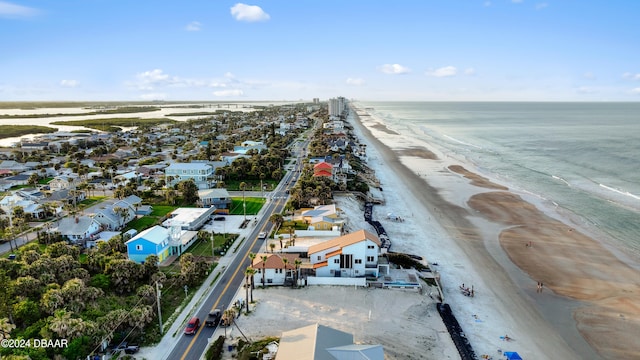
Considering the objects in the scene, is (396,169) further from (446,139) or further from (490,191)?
(446,139)

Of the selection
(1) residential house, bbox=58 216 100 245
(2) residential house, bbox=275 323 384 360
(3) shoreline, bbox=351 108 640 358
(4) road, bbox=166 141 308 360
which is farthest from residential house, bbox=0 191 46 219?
(3) shoreline, bbox=351 108 640 358

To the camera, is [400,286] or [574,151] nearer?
[400,286]

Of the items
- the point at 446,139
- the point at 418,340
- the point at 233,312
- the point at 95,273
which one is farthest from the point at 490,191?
the point at 446,139

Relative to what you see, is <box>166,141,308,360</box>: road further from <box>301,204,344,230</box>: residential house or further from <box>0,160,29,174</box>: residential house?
<box>0,160,29,174</box>: residential house

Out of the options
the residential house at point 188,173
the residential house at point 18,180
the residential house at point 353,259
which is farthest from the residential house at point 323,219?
the residential house at point 18,180

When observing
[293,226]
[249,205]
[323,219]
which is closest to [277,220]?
[293,226]

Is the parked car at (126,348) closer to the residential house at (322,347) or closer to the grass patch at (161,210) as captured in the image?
the residential house at (322,347)
